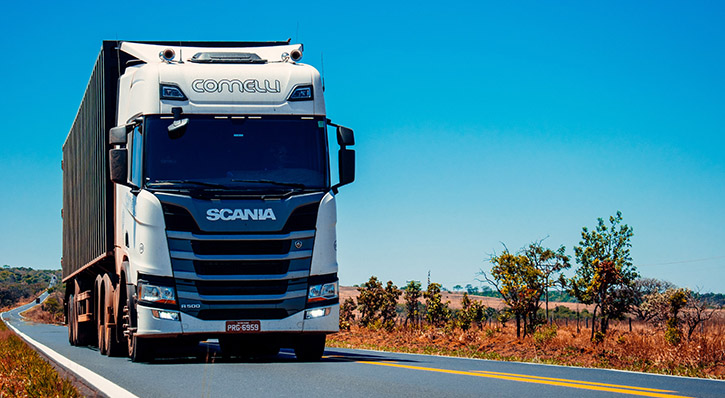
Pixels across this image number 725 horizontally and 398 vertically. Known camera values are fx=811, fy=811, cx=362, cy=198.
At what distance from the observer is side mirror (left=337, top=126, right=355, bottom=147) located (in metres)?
11.4

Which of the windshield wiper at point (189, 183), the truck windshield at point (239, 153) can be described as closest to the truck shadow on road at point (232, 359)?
the windshield wiper at point (189, 183)

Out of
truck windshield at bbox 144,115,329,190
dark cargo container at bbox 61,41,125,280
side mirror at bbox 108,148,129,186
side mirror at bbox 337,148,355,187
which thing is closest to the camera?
truck windshield at bbox 144,115,329,190

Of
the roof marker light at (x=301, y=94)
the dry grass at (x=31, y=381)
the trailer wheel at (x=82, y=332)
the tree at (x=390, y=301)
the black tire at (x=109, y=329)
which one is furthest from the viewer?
the tree at (x=390, y=301)

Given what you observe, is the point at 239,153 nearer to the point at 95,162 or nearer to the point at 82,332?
the point at 95,162

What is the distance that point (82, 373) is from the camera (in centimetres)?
A: 1035

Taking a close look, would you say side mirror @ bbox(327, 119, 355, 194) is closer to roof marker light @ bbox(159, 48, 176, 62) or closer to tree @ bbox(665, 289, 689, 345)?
roof marker light @ bbox(159, 48, 176, 62)

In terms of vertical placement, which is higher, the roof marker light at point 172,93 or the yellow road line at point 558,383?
the roof marker light at point 172,93

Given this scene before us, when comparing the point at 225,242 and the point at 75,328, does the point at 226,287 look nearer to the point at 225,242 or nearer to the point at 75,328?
the point at 225,242

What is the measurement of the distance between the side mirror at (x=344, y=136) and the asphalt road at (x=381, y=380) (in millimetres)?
3098

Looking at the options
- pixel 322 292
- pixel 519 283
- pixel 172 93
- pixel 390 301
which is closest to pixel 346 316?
pixel 390 301

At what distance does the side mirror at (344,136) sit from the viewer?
449 inches

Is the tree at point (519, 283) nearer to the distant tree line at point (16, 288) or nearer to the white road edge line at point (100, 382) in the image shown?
the white road edge line at point (100, 382)

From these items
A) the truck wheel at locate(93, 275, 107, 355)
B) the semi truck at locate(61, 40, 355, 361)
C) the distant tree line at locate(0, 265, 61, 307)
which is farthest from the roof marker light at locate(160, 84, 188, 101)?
the distant tree line at locate(0, 265, 61, 307)

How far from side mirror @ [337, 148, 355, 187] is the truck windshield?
0.22 m
